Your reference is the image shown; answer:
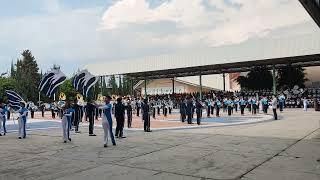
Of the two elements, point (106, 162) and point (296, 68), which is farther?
point (296, 68)

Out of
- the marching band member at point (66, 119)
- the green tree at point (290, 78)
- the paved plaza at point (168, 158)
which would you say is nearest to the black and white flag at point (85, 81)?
the marching band member at point (66, 119)

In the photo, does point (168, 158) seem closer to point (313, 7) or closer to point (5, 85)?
point (313, 7)

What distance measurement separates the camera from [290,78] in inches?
2029

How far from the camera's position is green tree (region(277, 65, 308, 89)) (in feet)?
169

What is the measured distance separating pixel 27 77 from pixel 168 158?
78.7 m

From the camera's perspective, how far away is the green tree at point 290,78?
5153 centimetres

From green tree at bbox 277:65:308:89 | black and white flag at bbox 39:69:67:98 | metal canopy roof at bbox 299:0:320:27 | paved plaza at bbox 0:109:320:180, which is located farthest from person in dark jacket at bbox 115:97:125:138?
green tree at bbox 277:65:308:89

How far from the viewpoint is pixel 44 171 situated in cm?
920

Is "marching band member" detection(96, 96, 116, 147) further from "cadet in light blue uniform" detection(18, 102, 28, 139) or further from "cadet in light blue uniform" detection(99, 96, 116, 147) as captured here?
"cadet in light blue uniform" detection(18, 102, 28, 139)

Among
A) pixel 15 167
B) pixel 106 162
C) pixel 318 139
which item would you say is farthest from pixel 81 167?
pixel 318 139

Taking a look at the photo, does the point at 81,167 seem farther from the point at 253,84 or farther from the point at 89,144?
the point at 253,84

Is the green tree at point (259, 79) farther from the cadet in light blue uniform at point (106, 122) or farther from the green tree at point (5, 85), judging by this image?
the green tree at point (5, 85)

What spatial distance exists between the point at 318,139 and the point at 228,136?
3272 mm

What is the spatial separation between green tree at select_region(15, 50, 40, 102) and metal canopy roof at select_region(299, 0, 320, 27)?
69159 millimetres
